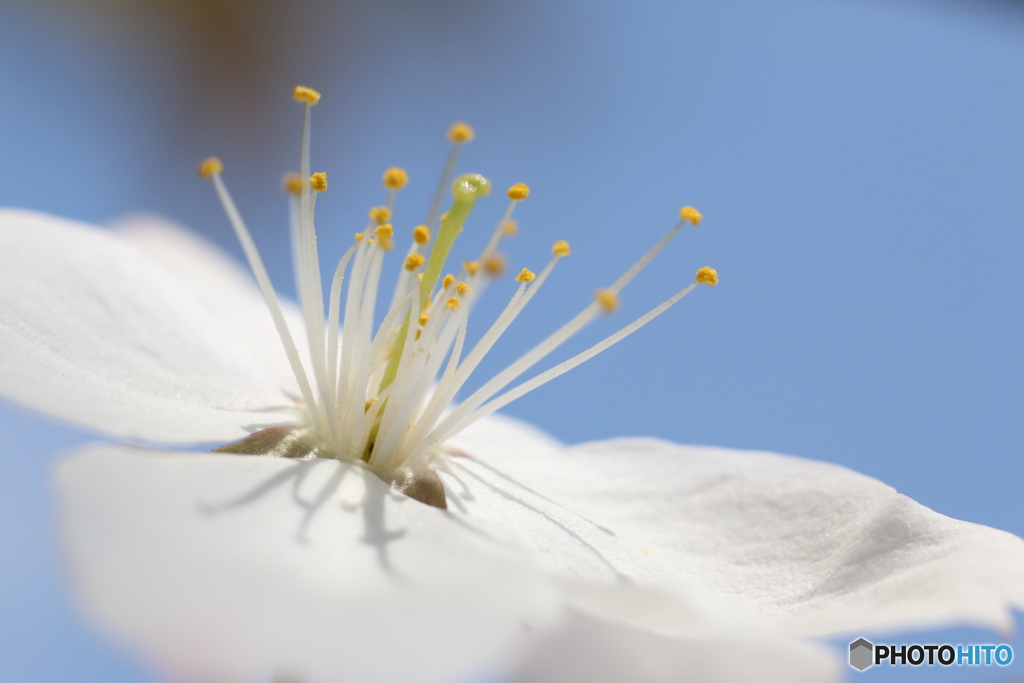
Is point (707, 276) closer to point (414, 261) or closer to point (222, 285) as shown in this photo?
point (414, 261)

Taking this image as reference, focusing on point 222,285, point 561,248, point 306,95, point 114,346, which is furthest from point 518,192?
point 222,285

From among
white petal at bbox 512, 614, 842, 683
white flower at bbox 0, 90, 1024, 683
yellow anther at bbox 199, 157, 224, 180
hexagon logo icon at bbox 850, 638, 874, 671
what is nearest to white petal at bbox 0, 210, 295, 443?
white flower at bbox 0, 90, 1024, 683

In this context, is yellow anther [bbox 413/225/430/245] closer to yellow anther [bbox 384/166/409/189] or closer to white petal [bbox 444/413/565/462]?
yellow anther [bbox 384/166/409/189]

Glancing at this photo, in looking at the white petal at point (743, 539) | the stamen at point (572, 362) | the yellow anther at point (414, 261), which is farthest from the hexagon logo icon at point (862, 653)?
the yellow anther at point (414, 261)

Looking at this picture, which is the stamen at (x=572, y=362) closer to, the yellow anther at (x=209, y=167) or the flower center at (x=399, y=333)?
the flower center at (x=399, y=333)

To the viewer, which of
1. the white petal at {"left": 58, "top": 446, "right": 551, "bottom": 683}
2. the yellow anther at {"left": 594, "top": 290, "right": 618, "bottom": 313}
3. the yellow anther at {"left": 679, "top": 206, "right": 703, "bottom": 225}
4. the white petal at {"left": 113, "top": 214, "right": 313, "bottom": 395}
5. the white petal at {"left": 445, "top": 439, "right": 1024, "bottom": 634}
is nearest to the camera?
the white petal at {"left": 58, "top": 446, "right": 551, "bottom": 683}

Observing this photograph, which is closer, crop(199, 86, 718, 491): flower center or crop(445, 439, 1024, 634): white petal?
crop(445, 439, 1024, 634): white petal

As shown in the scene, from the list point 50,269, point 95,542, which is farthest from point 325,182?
point 95,542
